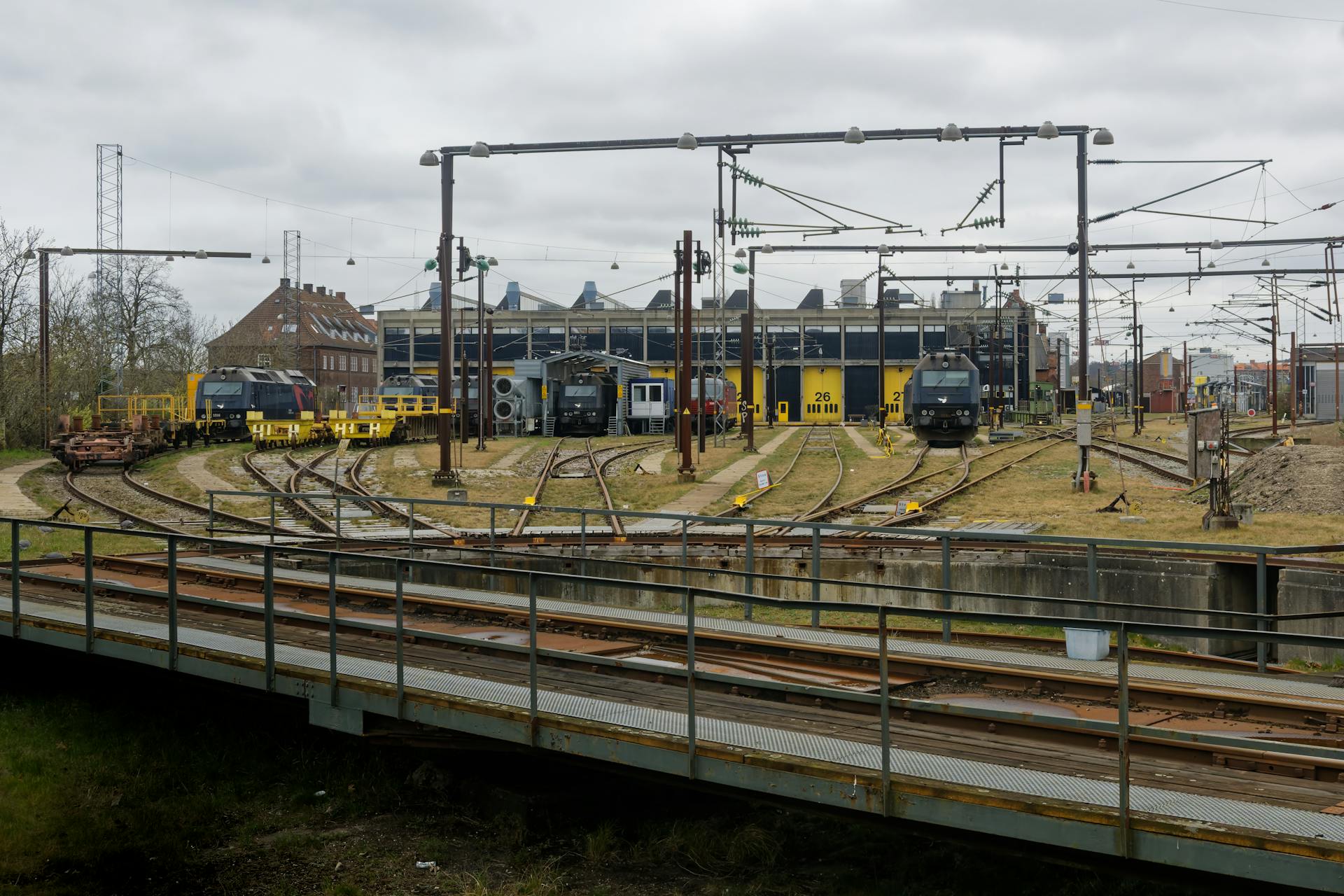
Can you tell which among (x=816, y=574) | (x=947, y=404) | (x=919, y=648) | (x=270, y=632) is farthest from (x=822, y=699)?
(x=947, y=404)

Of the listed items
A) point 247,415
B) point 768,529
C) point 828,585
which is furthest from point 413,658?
point 247,415

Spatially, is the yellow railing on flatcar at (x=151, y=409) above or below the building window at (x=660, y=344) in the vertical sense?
below

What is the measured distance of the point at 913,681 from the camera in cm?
817

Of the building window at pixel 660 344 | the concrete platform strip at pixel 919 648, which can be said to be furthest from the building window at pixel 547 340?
the concrete platform strip at pixel 919 648

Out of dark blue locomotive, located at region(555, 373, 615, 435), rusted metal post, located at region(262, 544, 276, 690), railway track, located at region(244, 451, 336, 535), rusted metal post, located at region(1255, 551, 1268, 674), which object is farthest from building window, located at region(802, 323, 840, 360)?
rusted metal post, located at region(262, 544, 276, 690)

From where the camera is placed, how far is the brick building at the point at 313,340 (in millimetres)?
89312

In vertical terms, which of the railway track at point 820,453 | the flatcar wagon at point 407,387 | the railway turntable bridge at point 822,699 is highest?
the flatcar wagon at point 407,387

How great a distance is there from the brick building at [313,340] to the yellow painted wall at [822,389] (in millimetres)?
35114

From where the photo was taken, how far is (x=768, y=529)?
66.6 ft

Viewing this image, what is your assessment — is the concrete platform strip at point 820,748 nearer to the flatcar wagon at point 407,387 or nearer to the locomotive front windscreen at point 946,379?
the locomotive front windscreen at point 946,379

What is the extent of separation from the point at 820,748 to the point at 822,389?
265 feet

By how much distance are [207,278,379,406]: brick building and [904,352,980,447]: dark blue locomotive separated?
197 ft

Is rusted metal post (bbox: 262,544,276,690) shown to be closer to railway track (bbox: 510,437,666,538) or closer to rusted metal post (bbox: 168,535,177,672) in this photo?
rusted metal post (bbox: 168,535,177,672)

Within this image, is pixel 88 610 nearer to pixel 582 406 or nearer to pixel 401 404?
pixel 401 404
